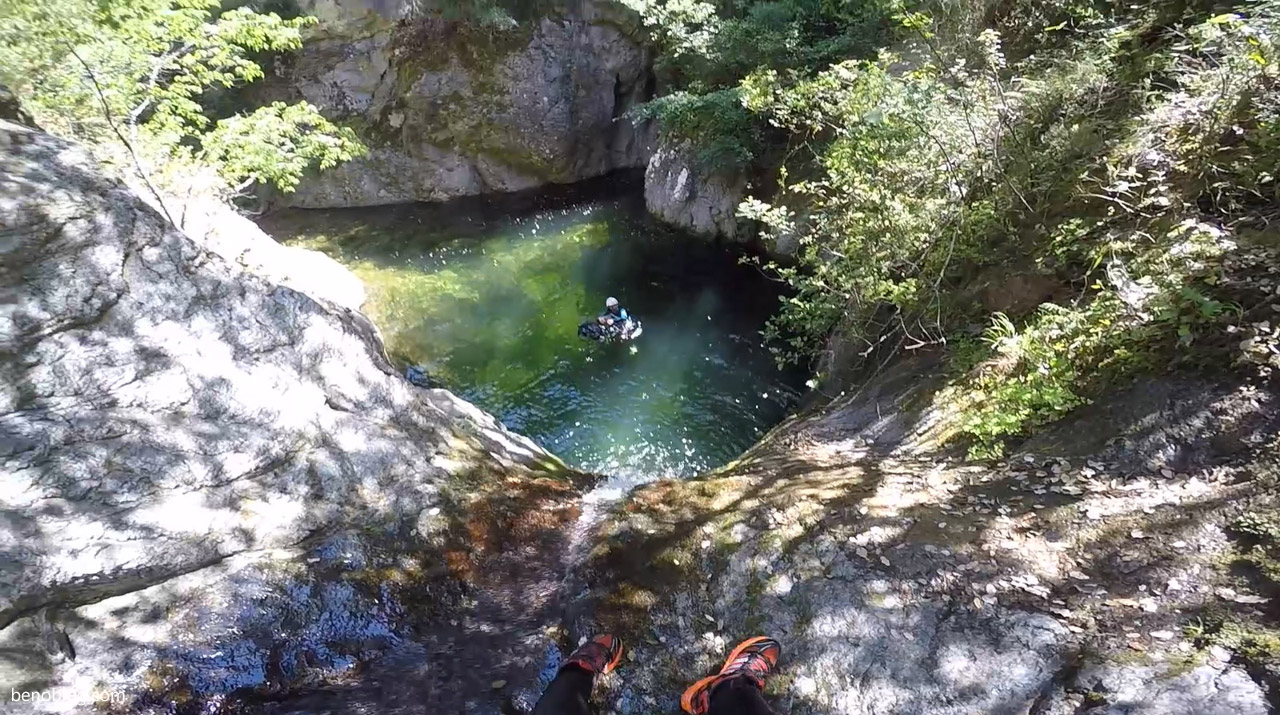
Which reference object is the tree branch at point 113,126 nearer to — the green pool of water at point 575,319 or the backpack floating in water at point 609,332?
the green pool of water at point 575,319

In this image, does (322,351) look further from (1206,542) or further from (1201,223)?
(1201,223)

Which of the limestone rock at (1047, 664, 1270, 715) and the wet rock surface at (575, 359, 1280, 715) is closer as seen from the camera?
the limestone rock at (1047, 664, 1270, 715)

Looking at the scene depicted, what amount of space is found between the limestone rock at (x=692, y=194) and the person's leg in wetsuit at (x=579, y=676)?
12.9 metres

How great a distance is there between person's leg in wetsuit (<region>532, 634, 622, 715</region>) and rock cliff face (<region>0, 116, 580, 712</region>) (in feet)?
1.39

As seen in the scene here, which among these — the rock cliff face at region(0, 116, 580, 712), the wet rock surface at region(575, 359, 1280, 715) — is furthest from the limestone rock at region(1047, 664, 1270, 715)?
the rock cliff face at region(0, 116, 580, 712)

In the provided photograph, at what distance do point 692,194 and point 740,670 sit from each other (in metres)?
14.4

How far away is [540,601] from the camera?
3.97 metres

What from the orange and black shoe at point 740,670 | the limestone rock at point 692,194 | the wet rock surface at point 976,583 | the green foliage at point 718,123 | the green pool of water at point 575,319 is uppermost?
the green foliage at point 718,123

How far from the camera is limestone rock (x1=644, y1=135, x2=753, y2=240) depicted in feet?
49.9

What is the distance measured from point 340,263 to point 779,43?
1160cm

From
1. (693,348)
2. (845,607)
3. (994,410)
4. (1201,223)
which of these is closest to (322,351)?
(845,607)

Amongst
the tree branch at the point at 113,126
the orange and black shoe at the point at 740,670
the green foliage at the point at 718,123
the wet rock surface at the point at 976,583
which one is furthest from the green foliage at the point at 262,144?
the orange and black shoe at the point at 740,670

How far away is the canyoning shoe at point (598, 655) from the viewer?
3.22 metres

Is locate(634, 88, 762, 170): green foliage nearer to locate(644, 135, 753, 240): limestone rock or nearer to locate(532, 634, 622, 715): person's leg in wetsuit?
locate(644, 135, 753, 240): limestone rock
